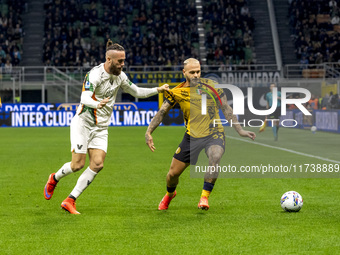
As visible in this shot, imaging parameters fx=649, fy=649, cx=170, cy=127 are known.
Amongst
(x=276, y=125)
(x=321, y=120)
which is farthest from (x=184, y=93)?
(x=321, y=120)

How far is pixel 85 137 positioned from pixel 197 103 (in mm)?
1550

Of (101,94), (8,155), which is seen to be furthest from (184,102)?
(8,155)

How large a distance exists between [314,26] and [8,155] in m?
30.8

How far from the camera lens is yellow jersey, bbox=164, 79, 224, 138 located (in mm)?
8562

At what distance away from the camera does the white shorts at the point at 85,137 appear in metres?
8.57

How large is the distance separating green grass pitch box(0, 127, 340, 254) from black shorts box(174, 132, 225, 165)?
2.37 ft

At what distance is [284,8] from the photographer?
157 ft

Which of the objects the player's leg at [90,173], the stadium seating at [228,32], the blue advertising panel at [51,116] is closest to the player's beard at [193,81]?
the player's leg at [90,173]

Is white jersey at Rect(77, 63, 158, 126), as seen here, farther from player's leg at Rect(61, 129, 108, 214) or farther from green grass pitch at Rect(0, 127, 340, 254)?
green grass pitch at Rect(0, 127, 340, 254)

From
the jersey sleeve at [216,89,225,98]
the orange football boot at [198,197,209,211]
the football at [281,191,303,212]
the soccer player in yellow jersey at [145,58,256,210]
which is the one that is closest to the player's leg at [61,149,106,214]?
the soccer player in yellow jersey at [145,58,256,210]

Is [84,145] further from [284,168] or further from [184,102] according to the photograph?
[284,168]

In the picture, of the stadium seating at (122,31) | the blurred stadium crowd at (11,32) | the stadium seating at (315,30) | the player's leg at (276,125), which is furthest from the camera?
the stadium seating at (315,30)

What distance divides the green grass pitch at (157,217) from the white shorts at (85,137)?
2.86 ft

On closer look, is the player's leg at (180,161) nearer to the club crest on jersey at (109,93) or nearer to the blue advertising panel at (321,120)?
the club crest on jersey at (109,93)
